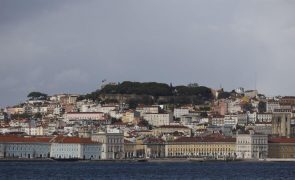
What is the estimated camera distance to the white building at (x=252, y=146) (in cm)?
11925

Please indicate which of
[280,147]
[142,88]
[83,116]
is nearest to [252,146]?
[280,147]

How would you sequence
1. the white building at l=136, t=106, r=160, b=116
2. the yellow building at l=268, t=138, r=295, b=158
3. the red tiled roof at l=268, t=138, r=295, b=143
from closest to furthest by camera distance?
1. the yellow building at l=268, t=138, r=295, b=158
2. the red tiled roof at l=268, t=138, r=295, b=143
3. the white building at l=136, t=106, r=160, b=116

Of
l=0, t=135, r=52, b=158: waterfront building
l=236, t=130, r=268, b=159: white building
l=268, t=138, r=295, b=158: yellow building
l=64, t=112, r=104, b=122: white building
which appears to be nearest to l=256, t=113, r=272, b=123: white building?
l=64, t=112, r=104, b=122: white building

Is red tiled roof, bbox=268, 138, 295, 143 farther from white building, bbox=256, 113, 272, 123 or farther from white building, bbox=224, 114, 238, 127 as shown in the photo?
white building, bbox=256, 113, 272, 123

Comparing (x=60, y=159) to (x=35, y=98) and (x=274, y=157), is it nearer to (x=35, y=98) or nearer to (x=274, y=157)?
(x=274, y=157)

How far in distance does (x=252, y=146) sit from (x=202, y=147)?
4960mm

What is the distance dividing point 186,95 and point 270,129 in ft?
75.9

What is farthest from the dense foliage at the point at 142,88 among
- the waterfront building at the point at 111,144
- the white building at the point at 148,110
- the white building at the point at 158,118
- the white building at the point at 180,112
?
the waterfront building at the point at 111,144

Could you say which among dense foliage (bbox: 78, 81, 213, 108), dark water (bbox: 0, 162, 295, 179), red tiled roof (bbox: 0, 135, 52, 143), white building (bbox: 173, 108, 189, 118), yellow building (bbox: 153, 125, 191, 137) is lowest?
dark water (bbox: 0, 162, 295, 179)

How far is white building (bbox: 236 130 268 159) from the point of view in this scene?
391 feet

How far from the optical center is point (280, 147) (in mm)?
120188

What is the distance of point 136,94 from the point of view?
154m

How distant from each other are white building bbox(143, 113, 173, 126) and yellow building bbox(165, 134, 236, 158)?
21.2m

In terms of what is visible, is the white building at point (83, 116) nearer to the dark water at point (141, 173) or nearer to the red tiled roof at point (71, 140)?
the red tiled roof at point (71, 140)
